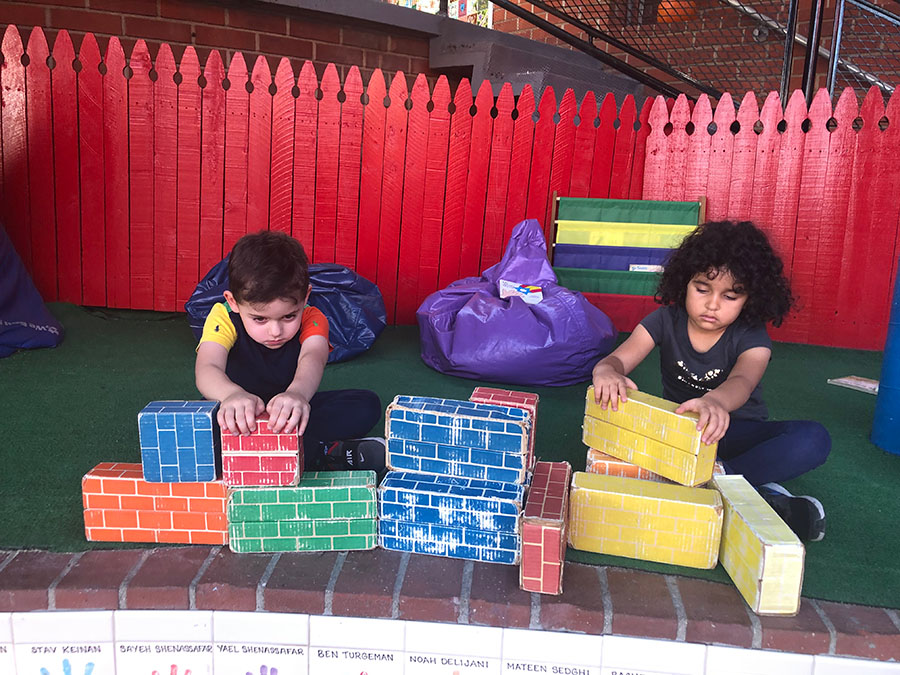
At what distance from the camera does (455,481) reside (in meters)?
1.98

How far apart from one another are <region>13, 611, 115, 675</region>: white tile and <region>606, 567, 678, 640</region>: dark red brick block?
4.10 feet

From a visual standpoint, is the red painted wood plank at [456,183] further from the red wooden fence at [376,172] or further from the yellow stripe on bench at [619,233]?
the yellow stripe on bench at [619,233]

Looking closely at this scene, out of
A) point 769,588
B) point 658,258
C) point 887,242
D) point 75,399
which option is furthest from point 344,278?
point 887,242

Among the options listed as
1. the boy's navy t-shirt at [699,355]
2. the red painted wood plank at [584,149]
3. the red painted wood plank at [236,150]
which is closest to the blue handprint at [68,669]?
the boy's navy t-shirt at [699,355]

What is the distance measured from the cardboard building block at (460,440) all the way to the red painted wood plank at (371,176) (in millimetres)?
3058

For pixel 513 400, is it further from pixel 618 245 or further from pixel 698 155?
pixel 698 155

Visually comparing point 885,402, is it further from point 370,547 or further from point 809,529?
point 370,547

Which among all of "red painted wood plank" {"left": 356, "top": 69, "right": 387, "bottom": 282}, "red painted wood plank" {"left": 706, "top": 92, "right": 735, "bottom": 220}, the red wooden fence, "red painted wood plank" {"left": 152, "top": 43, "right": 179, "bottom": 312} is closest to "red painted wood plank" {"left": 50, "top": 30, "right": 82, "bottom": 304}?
the red wooden fence

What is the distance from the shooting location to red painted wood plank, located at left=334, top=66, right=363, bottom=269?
4.79 meters

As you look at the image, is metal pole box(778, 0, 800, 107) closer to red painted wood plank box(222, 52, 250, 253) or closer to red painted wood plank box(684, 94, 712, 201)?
red painted wood plank box(684, 94, 712, 201)

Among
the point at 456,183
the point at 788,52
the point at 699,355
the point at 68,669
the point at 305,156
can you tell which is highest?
the point at 788,52

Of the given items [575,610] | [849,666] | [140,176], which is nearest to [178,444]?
[575,610]

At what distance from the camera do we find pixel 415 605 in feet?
5.66

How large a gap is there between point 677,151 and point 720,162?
30 centimetres
